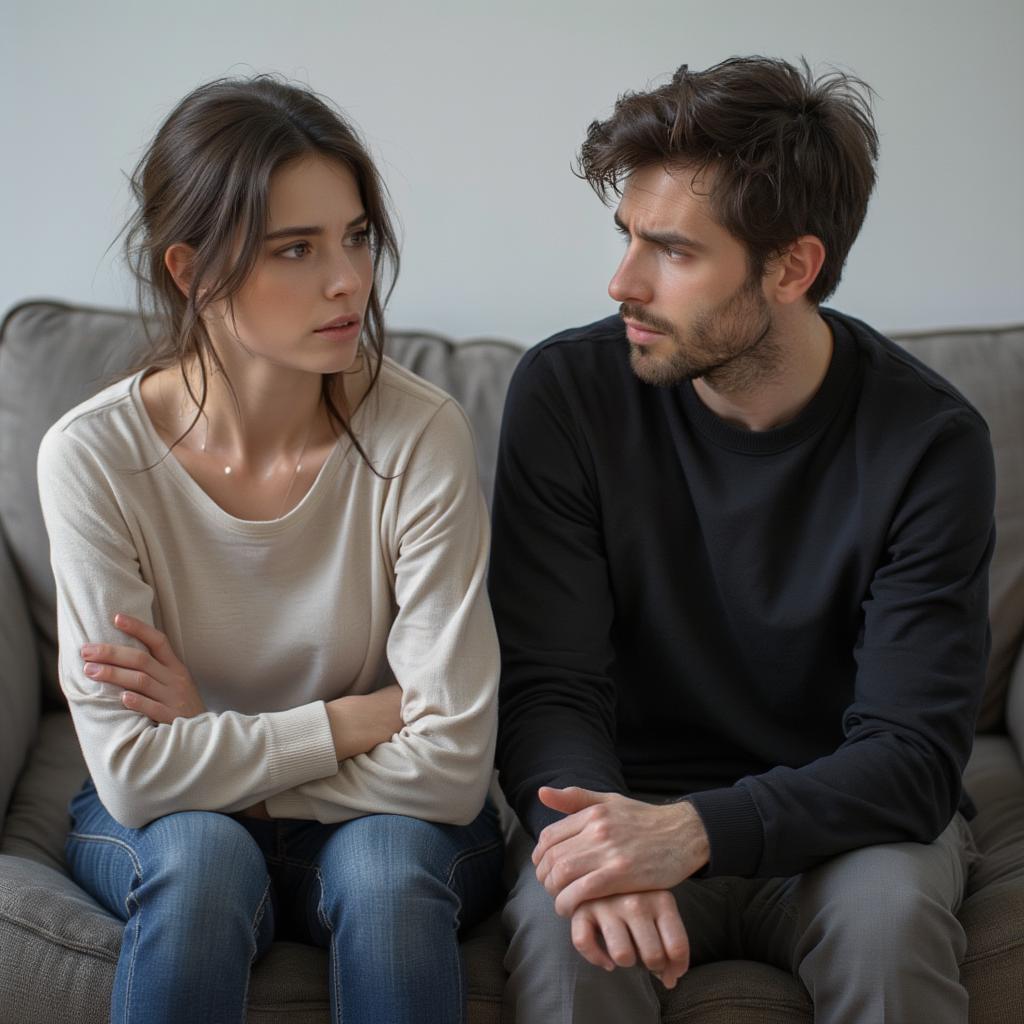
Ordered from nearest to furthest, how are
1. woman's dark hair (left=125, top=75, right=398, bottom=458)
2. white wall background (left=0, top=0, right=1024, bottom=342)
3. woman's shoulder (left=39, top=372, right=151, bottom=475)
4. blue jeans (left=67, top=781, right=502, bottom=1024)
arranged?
blue jeans (left=67, top=781, right=502, bottom=1024) < woman's dark hair (left=125, top=75, right=398, bottom=458) < woman's shoulder (left=39, top=372, right=151, bottom=475) < white wall background (left=0, top=0, right=1024, bottom=342)

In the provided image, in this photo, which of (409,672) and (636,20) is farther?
(636,20)

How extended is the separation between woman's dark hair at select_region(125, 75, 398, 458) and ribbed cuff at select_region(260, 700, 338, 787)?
0.46m

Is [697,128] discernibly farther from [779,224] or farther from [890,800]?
[890,800]

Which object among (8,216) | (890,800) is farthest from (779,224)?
(8,216)

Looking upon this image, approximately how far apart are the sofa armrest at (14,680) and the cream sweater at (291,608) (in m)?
0.30

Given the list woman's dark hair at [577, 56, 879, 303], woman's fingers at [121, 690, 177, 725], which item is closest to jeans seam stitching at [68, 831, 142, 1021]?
woman's fingers at [121, 690, 177, 725]

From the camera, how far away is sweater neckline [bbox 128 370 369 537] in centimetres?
151

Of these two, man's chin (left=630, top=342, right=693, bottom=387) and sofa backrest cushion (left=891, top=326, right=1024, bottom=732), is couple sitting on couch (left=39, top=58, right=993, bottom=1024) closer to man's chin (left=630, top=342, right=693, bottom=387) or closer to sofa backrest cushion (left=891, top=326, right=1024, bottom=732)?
man's chin (left=630, top=342, right=693, bottom=387)

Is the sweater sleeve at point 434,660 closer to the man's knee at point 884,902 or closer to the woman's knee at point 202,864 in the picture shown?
the woman's knee at point 202,864

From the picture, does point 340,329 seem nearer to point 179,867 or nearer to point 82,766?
point 179,867

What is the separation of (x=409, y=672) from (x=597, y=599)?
0.86 ft

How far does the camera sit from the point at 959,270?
7.18 ft

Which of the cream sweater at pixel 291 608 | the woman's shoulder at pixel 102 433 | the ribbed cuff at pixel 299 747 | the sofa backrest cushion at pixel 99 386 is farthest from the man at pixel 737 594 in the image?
the woman's shoulder at pixel 102 433

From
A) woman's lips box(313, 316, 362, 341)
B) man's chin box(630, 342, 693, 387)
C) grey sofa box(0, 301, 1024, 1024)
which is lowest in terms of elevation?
grey sofa box(0, 301, 1024, 1024)
